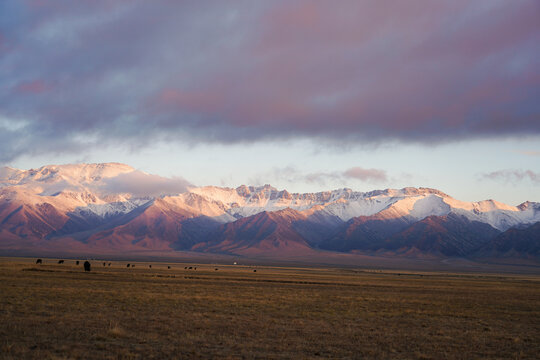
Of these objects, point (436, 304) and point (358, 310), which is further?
point (436, 304)

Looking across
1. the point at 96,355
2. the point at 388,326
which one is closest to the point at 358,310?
the point at 388,326

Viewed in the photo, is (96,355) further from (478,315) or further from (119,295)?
(478,315)

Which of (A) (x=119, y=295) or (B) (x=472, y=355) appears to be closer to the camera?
(B) (x=472, y=355)

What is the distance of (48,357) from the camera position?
16.7m

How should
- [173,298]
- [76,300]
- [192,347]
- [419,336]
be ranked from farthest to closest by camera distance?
[173,298]
[76,300]
[419,336]
[192,347]

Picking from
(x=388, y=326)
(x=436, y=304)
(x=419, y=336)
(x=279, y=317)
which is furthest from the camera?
(x=436, y=304)

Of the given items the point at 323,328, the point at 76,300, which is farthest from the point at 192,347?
the point at 76,300

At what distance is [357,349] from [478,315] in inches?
674

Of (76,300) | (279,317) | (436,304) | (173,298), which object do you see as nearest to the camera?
(279,317)

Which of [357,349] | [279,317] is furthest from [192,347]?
[279,317]

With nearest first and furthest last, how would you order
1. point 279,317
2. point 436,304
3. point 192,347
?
point 192,347, point 279,317, point 436,304

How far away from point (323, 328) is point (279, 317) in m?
4.16

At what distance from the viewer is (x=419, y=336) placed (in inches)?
950

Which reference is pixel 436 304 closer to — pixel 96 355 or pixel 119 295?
pixel 119 295
